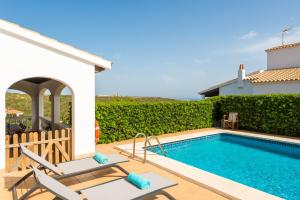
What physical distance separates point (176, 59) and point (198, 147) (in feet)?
77.1

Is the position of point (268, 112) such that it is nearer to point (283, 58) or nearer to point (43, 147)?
point (283, 58)

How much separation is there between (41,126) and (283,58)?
28.3 metres

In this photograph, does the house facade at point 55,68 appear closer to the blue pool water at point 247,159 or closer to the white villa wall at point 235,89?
the blue pool water at point 247,159

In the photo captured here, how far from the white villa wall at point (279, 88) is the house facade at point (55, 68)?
1805 cm

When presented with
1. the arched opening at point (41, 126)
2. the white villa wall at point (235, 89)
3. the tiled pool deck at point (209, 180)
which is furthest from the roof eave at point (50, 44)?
the white villa wall at point (235, 89)

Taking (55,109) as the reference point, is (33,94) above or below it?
above

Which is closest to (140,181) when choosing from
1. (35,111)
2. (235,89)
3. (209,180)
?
(209,180)

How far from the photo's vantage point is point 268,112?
17.2m

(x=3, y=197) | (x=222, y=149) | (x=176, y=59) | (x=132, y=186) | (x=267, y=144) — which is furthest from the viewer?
(x=176, y=59)

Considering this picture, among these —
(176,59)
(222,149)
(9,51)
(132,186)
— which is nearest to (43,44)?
(9,51)

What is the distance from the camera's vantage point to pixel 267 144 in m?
14.9

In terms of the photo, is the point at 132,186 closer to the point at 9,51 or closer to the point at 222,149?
the point at 9,51

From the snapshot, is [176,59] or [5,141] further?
[176,59]

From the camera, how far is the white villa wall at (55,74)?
7.66 m
